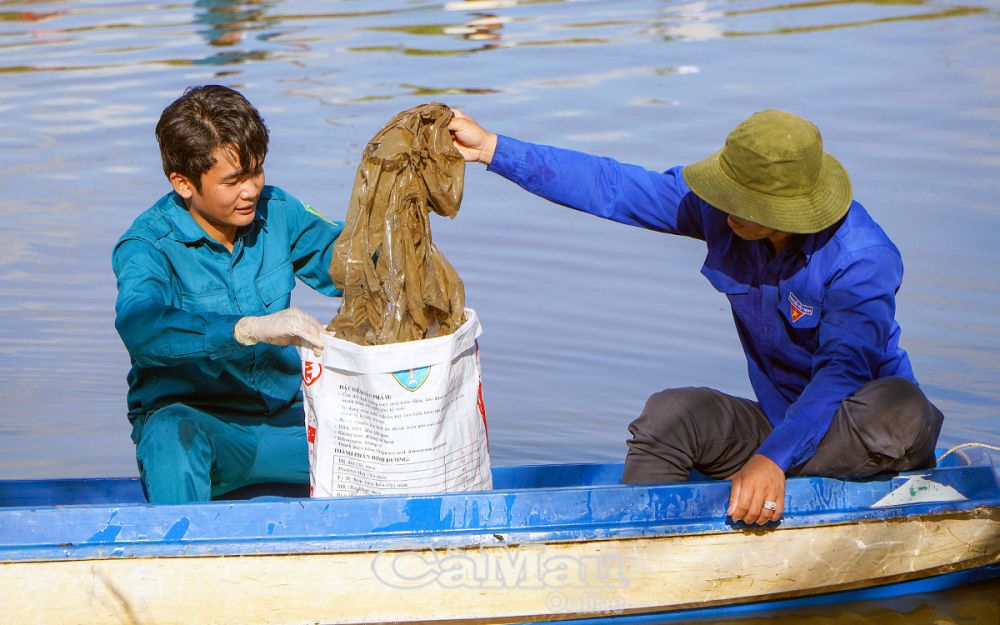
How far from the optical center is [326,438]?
3430 mm

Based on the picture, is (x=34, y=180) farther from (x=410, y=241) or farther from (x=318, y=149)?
(x=410, y=241)

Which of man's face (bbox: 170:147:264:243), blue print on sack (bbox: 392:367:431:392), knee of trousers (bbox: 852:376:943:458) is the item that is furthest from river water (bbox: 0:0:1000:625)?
man's face (bbox: 170:147:264:243)

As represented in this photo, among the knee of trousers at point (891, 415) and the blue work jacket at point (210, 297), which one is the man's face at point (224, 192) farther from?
the knee of trousers at point (891, 415)

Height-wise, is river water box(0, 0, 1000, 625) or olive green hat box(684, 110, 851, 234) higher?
olive green hat box(684, 110, 851, 234)

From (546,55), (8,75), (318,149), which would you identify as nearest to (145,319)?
(318,149)

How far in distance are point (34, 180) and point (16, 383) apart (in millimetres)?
3643

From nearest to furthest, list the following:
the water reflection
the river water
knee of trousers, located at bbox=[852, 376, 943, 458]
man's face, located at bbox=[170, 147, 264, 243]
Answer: knee of trousers, located at bbox=[852, 376, 943, 458]
man's face, located at bbox=[170, 147, 264, 243]
the river water
the water reflection

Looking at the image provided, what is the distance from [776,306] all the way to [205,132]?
A: 1.67 m

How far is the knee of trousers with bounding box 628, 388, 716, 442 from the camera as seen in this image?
3.72 meters

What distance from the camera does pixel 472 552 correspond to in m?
3.49

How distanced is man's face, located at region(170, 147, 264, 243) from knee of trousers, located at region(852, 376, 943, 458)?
1.78 meters

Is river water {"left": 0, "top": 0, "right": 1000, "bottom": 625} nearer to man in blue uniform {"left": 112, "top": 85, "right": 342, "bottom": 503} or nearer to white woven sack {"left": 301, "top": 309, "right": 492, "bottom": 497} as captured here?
white woven sack {"left": 301, "top": 309, "right": 492, "bottom": 497}

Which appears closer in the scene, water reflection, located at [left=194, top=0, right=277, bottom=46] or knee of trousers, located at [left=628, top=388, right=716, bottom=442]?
knee of trousers, located at [left=628, top=388, right=716, bottom=442]

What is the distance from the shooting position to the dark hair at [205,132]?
360 centimetres
